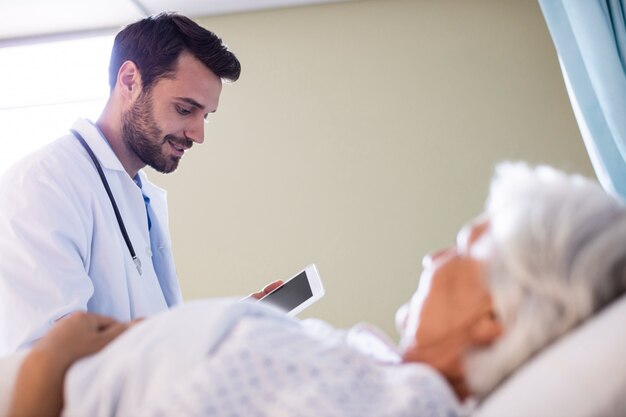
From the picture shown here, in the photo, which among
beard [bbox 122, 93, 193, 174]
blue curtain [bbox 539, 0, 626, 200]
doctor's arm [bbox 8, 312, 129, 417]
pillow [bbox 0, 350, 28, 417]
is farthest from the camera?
blue curtain [bbox 539, 0, 626, 200]

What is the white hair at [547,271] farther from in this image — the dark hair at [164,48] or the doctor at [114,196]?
the dark hair at [164,48]

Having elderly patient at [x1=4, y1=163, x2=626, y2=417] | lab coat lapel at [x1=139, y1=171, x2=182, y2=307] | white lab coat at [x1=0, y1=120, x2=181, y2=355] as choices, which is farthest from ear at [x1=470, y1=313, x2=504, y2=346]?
lab coat lapel at [x1=139, y1=171, x2=182, y2=307]

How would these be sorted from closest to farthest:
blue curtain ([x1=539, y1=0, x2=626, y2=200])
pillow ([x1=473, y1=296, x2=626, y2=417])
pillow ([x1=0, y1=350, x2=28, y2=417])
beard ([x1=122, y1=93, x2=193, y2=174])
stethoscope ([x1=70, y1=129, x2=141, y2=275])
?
pillow ([x1=473, y1=296, x2=626, y2=417]) < pillow ([x1=0, y1=350, x2=28, y2=417]) < stethoscope ([x1=70, y1=129, x2=141, y2=275]) < beard ([x1=122, y1=93, x2=193, y2=174]) < blue curtain ([x1=539, y1=0, x2=626, y2=200])

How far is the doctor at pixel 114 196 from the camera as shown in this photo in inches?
64.3

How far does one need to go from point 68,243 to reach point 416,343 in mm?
1019

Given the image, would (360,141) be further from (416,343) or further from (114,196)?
(416,343)

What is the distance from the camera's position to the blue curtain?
2248 millimetres

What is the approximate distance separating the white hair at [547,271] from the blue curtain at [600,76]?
139 cm

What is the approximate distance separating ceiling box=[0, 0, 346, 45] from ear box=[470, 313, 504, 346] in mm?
2550

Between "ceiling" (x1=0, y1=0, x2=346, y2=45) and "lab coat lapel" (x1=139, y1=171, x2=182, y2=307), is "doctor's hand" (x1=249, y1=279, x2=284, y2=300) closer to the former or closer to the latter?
"lab coat lapel" (x1=139, y1=171, x2=182, y2=307)

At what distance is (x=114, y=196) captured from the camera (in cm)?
191

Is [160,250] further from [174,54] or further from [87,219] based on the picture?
[174,54]

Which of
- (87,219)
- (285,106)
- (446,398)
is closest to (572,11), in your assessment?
(285,106)

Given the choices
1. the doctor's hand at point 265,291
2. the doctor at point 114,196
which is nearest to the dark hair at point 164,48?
the doctor at point 114,196
